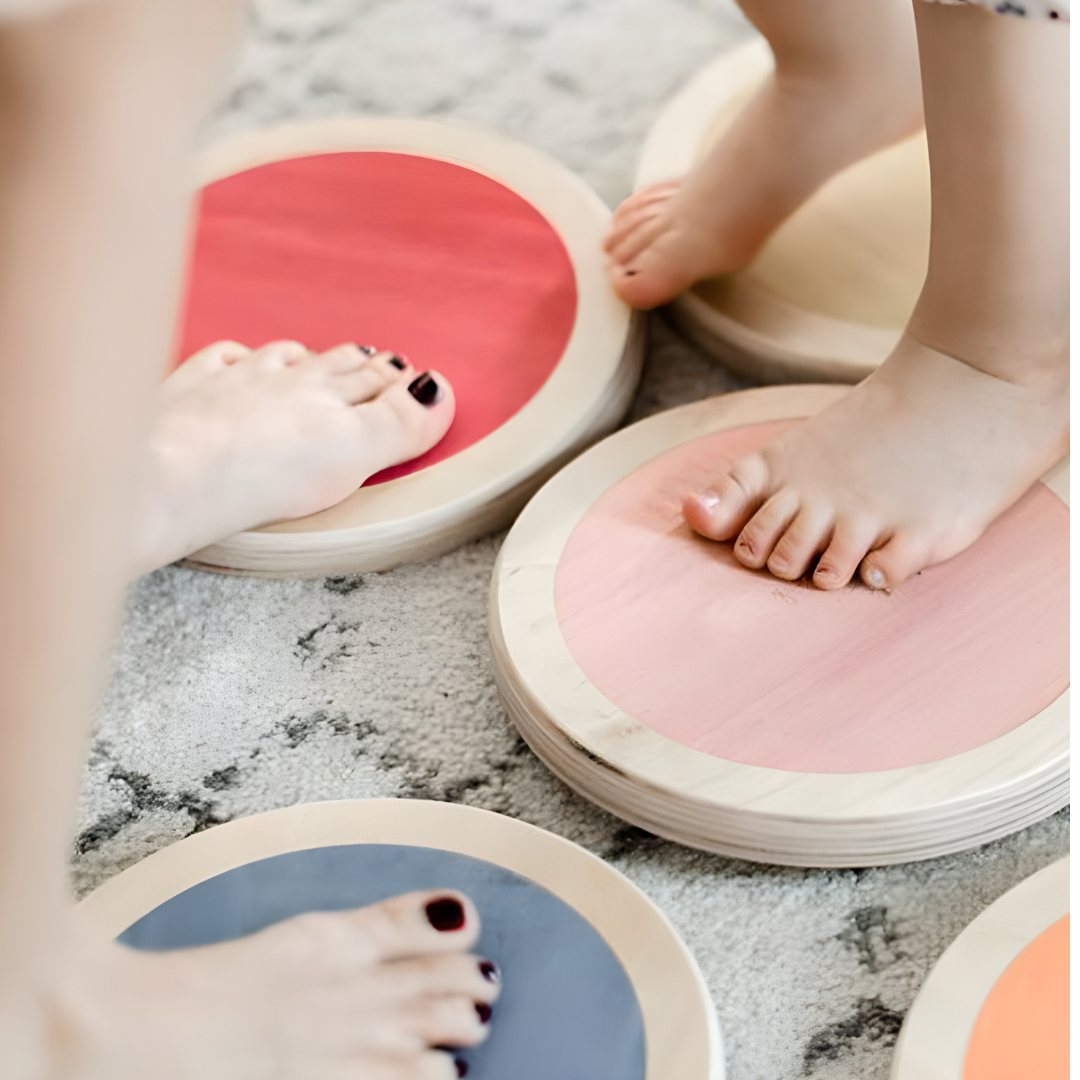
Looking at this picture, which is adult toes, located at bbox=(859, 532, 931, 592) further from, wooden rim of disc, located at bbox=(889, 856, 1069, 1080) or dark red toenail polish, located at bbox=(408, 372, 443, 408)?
dark red toenail polish, located at bbox=(408, 372, 443, 408)

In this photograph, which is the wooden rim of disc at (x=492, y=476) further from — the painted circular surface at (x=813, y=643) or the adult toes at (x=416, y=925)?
the adult toes at (x=416, y=925)

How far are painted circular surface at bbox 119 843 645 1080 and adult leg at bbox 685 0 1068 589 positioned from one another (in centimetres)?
29

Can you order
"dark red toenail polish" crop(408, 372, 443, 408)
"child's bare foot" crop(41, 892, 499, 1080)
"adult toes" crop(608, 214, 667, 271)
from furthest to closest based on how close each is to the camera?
"adult toes" crop(608, 214, 667, 271), "dark red toenail polish" crop(408, 372, 443, 408), "child's bare foot" crop(41, 892, 499, 1080)

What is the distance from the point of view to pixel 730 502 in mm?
849

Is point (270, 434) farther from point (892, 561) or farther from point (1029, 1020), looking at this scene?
point (1029, 1020)

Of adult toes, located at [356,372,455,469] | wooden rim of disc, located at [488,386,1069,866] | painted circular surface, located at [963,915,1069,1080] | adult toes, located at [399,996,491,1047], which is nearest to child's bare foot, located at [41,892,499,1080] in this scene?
adult toes, located at [399,996,491,1047]

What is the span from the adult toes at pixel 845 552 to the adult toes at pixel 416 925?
312mm

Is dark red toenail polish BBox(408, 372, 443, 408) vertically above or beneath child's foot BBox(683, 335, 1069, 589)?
beneath

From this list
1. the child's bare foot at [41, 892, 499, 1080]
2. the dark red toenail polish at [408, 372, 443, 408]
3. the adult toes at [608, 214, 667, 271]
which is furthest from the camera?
the adult toes at [608, 214, 667, 271]

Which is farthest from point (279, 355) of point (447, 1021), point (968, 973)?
point (968, 973)

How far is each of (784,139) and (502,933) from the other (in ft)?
2.19

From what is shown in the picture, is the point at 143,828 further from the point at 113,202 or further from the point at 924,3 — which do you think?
the point at 924,3

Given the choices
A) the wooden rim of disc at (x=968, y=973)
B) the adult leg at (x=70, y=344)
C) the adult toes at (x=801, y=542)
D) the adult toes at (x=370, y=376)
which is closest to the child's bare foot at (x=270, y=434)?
the adult toes at (x=370, y=376)

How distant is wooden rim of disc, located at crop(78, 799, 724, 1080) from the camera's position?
2.03 feet
